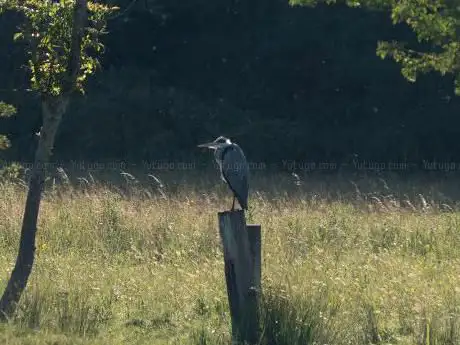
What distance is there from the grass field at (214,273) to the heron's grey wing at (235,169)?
1.04 m

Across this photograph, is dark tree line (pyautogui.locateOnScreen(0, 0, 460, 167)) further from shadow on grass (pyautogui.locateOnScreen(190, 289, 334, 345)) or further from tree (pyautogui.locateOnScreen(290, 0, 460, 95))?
shadow on grass (pyautogui.locateOnScreen(190, 289, 334, 345))

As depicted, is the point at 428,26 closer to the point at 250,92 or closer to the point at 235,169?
the point at 235,169

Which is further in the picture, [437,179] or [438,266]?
[437,179]

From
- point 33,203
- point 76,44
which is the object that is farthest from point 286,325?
point 76,44

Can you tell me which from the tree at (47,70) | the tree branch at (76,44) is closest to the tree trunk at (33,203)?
the tree at (47,70)

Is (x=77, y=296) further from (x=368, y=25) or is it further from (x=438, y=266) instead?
(x=368, y=25)

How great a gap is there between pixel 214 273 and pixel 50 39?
3.38 metres

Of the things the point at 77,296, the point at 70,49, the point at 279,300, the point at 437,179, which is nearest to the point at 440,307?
the point at 279,300

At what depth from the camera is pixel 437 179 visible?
28.0 m

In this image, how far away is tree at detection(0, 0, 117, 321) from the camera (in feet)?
28.5

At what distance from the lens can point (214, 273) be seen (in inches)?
406

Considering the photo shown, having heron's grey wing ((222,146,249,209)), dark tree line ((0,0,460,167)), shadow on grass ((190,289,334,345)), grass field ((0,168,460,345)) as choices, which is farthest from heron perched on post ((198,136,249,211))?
dark tree line ((0,0,460,167))

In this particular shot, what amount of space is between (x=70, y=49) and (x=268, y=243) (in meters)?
4.75

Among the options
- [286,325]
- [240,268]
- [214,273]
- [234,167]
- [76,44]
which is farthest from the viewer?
[214,273]
